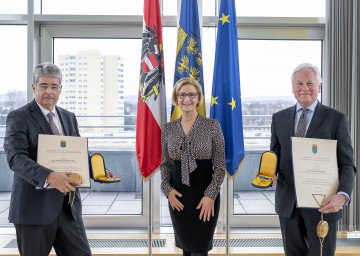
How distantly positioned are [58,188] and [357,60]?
2746mm

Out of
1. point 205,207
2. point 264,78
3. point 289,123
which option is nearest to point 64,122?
point 205,207

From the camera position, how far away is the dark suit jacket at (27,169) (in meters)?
2.01

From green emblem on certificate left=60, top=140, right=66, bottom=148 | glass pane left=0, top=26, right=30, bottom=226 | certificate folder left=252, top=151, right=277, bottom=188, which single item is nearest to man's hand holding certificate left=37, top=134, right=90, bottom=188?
green emblem on certificate left=60, top=140, right=66, bottom=148

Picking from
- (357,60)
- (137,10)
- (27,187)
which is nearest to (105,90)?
(137,10)

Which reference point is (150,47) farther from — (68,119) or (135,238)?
(135,238)

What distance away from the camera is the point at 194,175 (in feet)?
7.83

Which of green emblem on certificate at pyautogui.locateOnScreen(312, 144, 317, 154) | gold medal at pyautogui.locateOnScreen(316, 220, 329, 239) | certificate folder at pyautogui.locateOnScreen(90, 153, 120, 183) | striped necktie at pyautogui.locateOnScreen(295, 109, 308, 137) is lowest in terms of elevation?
gold medal at pyautogui.locateOnScreen(316, 220, 329, 239)

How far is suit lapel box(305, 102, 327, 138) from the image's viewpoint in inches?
82.9

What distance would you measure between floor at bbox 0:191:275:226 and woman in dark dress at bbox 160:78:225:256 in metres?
1.23

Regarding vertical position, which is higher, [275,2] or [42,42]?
[275,2]

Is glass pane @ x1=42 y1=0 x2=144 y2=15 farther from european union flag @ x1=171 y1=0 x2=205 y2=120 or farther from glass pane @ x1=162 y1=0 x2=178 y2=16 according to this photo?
european union flag @ x1=171 y1=0 x2=205 y2=120

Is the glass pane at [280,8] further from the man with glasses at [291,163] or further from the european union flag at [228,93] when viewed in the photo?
the man with glasses at [291,163]

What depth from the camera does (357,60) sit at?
3.34m

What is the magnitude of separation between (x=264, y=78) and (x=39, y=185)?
243 centimetres
